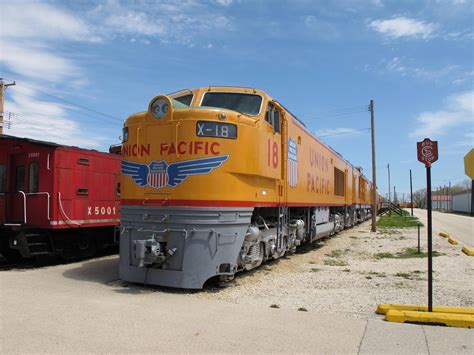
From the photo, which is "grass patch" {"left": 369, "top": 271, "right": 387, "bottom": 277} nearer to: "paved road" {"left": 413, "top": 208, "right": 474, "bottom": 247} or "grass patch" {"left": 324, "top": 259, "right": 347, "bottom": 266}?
"grass patch" {"left": 324, "top": 259, "right": 347, "bottom": 266}

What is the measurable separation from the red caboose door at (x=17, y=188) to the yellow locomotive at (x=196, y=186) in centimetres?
372

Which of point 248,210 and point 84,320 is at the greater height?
point 248,210

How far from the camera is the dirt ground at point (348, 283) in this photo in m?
7.23

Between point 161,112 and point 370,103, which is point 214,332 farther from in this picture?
point 370,103

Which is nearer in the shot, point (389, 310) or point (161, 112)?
point (389, 310)

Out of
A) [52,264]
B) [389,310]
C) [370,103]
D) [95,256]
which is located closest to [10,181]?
[52,264]

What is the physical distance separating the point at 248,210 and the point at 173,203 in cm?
139

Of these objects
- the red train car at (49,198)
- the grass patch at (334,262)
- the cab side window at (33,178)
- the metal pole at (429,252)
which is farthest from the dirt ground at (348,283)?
the cab side window at (33,178)

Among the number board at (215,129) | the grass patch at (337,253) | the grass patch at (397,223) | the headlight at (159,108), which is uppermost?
the headlight at (159,108)

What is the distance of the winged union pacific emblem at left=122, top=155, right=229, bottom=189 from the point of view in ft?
25.5

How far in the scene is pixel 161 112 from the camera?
8.10 m

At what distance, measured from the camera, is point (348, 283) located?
8.84 meters

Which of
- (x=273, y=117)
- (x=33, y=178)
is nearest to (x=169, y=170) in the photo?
(x=273, y=117)

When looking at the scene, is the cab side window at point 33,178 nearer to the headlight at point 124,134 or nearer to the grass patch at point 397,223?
the headlight at point 124,134
